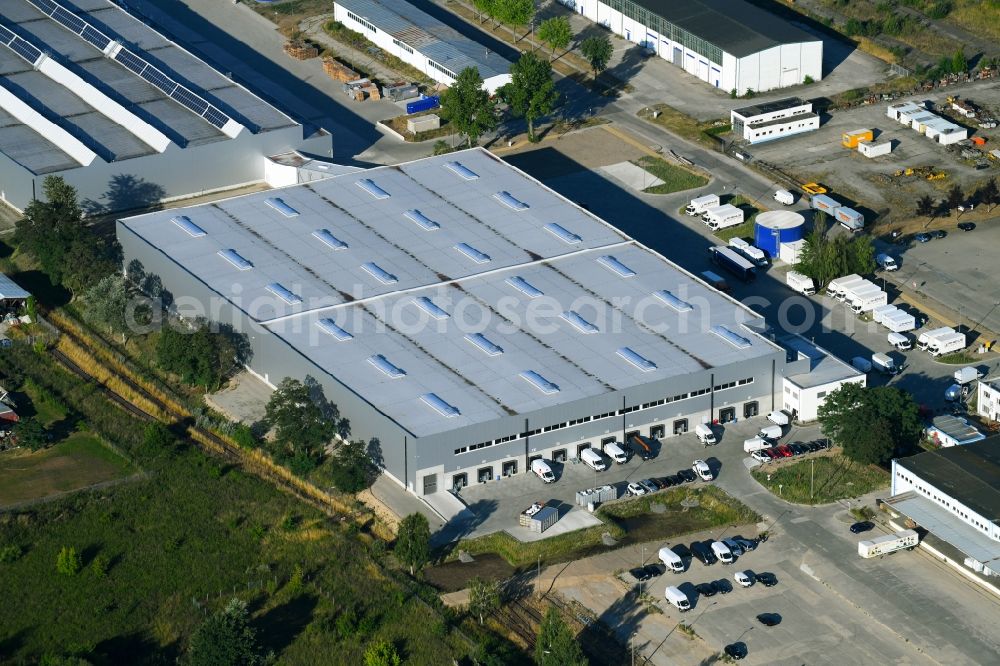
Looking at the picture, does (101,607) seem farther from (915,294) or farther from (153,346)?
(915,294)

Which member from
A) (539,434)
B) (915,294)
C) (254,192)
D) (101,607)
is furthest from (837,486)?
(254,192)

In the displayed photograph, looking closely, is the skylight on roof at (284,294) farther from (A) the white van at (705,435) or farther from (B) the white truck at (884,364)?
(B) the white truck at (884,364)

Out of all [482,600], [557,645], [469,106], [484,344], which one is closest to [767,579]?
[557,645]

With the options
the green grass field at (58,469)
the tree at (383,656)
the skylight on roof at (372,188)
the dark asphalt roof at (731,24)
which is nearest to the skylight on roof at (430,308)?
the skylight on roof at (372,188)

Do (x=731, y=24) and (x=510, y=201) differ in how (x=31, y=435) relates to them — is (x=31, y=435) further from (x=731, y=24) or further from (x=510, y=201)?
(x=731, y=24)

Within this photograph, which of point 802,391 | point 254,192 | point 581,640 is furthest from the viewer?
point 254,192
